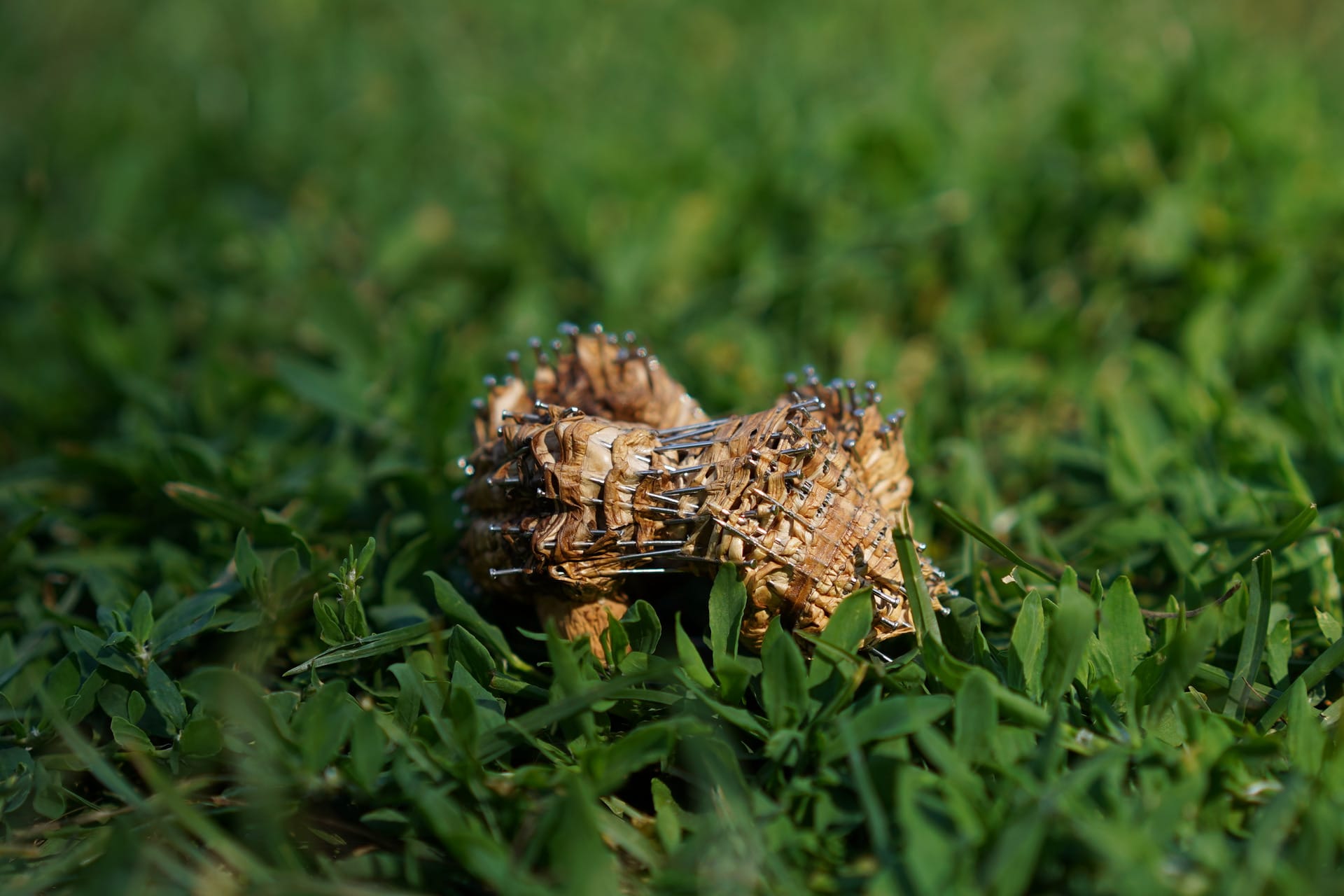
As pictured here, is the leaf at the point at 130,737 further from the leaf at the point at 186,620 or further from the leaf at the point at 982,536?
the leaf at the point at 982,536

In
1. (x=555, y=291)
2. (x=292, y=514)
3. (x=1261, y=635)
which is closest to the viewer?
(x=1261, y=635)

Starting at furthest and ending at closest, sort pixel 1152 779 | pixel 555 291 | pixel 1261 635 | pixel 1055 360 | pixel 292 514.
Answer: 1. pixel 555 291
2. pixel 1055 360
3. pixel 292 514
4. pixel 1261 635
5. pixel 1152 779

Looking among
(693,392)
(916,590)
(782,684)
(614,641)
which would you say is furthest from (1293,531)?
(693,392)

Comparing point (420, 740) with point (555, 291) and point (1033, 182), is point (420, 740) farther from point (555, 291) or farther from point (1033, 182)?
point (1033, 182)

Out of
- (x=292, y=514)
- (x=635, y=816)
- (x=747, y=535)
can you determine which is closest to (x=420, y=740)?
(x=635, y=816)

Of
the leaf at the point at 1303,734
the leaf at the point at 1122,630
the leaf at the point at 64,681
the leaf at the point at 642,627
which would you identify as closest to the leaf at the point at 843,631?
the leaf at the point at 642,627

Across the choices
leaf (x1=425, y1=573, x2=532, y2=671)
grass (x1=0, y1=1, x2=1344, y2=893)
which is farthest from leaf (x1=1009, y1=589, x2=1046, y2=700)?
leaf (x1=425, y1=573, x2=532, y2=671)

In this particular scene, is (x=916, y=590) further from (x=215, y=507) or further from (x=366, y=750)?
(x=215, y=507)
